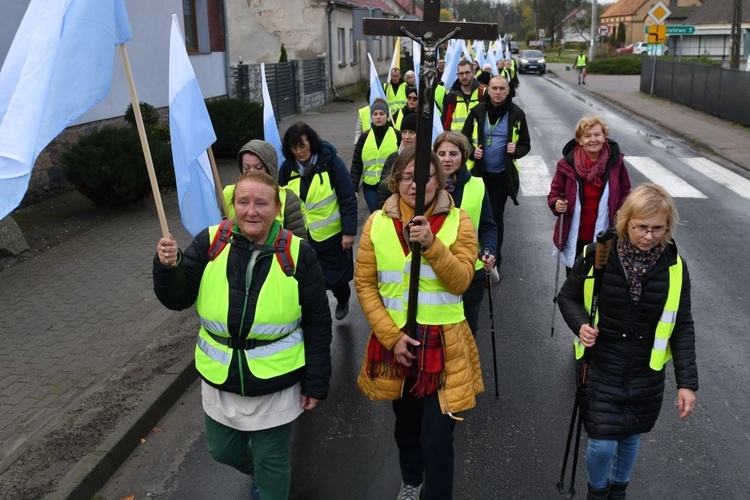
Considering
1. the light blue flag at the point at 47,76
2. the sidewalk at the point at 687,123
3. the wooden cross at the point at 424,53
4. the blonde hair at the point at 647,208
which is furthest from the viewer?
the sidewalk at the point at 687,123

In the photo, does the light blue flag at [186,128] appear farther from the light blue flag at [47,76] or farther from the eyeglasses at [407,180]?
the eyeglasses at [407,180]

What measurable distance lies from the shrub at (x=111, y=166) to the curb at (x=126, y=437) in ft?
17.4

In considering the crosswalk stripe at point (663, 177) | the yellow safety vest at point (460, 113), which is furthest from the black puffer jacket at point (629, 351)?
the crosswalk stripe at point (663, 177)

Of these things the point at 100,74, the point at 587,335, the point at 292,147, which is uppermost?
the point at 100,74

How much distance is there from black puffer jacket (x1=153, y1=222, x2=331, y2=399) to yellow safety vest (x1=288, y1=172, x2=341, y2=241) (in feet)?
7.99

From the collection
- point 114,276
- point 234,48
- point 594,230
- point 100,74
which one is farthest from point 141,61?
point 234,48

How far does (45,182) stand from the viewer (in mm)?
11430

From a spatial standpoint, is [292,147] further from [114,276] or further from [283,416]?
[114,276]

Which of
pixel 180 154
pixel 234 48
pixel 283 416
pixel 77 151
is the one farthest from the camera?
pixel 234 48

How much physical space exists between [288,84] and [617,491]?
22.8 meters

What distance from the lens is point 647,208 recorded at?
344cm

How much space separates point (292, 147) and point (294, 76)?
20968 mm

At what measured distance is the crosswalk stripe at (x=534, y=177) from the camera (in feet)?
42.0

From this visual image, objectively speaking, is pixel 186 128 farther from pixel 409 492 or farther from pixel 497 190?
pixel 497 190
